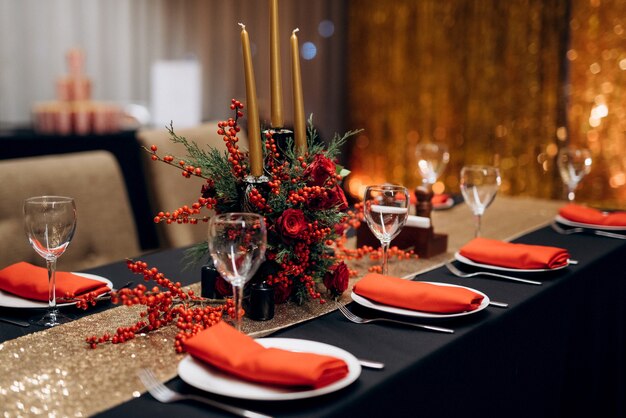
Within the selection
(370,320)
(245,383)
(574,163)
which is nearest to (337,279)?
(370,320)

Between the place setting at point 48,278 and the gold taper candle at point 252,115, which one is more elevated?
the gold taper candle at point 252,115

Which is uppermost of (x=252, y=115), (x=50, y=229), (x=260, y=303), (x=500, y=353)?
(x=252, y=115)

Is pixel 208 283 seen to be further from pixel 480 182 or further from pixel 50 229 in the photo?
pixel 480 182

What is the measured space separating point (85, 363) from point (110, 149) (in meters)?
2.56

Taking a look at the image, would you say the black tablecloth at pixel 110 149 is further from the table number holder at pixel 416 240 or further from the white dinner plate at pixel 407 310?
the white dinner plate at pixel 407 310

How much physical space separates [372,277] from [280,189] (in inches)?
9.0

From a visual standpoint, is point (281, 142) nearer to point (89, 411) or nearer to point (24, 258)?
point (89, 411)

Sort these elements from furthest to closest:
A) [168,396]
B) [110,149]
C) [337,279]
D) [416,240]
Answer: [110,149], [416,240], [337,279], [168,396]

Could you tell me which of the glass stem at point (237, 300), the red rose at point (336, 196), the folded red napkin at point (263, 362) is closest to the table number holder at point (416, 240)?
the red rose at point (336, 196)

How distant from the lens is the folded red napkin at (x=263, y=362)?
0.89 meters

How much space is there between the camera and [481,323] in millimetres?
1222

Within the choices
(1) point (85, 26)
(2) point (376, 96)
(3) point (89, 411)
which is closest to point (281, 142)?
(3) point (89, 411)

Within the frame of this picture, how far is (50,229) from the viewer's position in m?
1.21

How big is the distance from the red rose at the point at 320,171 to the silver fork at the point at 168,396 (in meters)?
0.44
